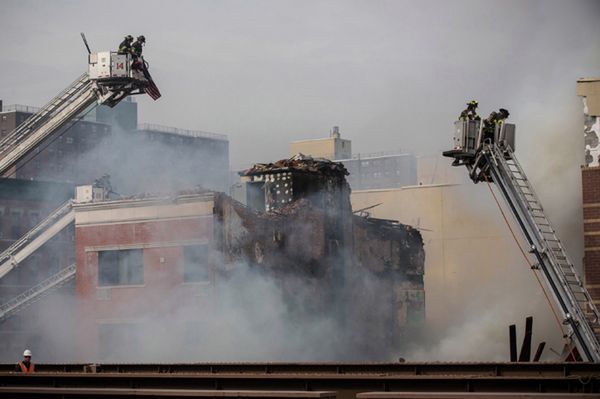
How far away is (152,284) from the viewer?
4431 cm

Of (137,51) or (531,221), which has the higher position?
(137,51)

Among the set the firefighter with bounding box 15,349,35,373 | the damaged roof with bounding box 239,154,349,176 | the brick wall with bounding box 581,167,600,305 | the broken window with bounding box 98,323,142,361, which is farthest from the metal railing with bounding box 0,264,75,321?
the brick wall with bounding box 581,167,600,305

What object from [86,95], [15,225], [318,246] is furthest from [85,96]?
[15,225]

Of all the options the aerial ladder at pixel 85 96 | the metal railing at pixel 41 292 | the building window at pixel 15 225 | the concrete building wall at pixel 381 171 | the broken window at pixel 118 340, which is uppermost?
the concrete building wall at pixel 381 171

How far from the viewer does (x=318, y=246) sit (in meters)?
44.9

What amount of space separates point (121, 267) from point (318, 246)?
894 centimetres

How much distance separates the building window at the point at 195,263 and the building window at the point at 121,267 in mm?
2675

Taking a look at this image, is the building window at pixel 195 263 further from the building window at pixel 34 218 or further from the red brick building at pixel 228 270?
the building window at pixel 34 218

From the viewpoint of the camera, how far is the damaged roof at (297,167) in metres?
44.6

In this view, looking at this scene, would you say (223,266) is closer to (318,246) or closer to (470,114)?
(318,246)

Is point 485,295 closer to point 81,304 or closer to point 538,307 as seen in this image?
point 538,307

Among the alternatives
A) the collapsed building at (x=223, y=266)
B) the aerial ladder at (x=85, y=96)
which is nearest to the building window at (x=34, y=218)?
the collapsed building at (x=223, y=266)

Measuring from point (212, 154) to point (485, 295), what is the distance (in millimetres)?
47231

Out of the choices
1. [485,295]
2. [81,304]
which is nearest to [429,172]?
[485,295]
